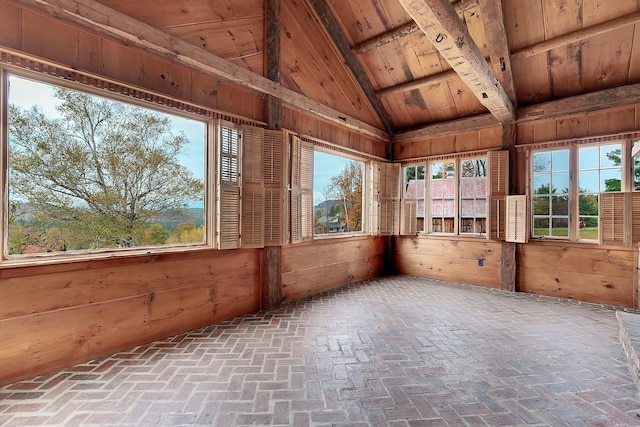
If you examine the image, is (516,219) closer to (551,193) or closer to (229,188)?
(551,193)

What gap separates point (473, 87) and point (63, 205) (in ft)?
15.2

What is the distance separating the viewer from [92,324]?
2512 millimetres

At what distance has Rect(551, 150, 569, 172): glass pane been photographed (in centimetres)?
450

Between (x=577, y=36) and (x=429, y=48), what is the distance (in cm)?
188

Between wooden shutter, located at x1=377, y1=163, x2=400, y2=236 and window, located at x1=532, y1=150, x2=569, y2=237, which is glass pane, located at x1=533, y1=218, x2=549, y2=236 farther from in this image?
wooden shutter, located at x1=377, y1=163, x2=400, y2=236

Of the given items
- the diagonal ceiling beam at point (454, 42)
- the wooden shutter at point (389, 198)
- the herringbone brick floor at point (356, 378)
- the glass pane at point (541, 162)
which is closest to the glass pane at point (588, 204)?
the glass pane at point (541, 162)

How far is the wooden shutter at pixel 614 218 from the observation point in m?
3.94

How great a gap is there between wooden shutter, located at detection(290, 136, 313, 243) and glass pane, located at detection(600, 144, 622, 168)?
4.41 metres

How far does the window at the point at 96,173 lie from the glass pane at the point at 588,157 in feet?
18.2

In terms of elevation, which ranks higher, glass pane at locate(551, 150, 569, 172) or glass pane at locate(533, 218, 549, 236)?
glass pane at locate(551, 150, 569, 172)

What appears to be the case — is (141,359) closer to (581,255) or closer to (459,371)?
(459,371)

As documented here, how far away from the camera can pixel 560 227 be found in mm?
4547

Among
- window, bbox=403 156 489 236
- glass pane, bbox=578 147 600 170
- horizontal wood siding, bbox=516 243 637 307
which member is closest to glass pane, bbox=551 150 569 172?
glass pane, bbox=578 147 600 170

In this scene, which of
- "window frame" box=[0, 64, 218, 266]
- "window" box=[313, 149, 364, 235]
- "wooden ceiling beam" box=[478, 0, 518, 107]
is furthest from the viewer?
"window" box=[313, 149, 364, 235]
